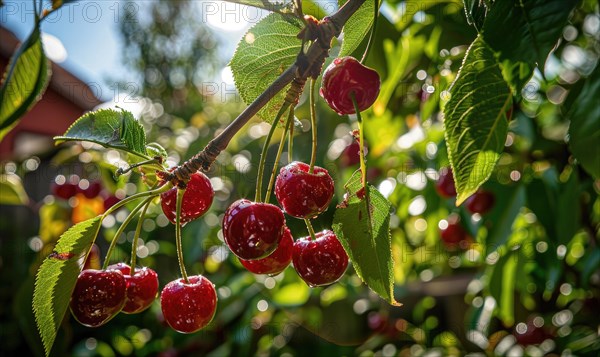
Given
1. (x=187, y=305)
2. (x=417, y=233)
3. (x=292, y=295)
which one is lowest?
(x=417, y=233)

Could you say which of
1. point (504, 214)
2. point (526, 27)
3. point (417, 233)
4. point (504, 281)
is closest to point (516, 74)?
point (526, 27)

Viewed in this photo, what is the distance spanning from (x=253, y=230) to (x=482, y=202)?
907mm

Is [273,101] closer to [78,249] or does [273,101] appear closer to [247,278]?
[78,249]

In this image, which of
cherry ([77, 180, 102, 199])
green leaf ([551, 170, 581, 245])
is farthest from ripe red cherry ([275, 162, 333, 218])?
cherry ([77, 180, 102, 199])

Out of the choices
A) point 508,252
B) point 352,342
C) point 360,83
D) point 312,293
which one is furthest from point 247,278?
point 360,83

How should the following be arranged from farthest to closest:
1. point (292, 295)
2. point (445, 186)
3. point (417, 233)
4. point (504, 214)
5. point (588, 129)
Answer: point (417, 233)
point (292, 295)
point (445, 186)
point (504, 214)
point (588, 129)

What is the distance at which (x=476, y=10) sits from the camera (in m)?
0.49

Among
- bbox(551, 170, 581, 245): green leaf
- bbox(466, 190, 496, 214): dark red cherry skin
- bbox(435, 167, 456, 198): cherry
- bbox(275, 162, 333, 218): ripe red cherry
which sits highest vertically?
bbox(275, 162, 333, 218): ripe red cherry

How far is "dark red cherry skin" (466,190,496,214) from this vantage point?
1.31 m

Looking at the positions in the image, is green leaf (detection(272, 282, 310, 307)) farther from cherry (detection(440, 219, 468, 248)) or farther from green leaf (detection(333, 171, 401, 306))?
green leaf (detection(333, 171, 401, 306))

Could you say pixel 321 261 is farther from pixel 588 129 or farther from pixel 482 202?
pixel 482 202

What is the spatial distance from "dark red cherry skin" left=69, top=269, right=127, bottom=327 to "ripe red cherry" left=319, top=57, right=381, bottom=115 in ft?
0.98

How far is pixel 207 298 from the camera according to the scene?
0.65 metres

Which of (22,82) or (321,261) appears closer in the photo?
(22,82)
